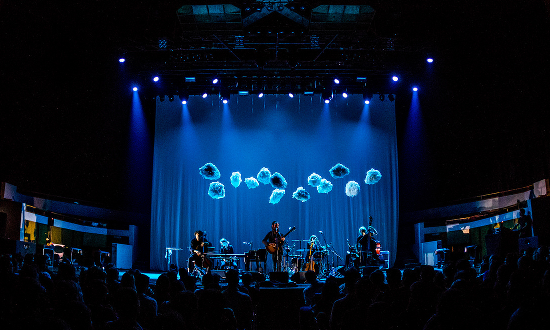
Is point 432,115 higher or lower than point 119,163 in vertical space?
higher

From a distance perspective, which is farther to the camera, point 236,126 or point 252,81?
point 236,126

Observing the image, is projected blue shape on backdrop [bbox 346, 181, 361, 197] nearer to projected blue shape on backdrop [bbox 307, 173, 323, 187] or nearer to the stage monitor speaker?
projected blue shape on backdrop [bbox 307, 173, 323, 187]

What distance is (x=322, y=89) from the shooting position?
55.9 feet

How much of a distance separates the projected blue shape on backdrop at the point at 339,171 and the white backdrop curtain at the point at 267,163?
58 centimetres

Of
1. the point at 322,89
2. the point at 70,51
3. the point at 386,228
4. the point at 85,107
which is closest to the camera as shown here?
the point at 70,51

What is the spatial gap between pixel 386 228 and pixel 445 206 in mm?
2651

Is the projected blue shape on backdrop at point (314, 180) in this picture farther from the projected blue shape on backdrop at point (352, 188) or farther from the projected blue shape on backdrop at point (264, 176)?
the projected blue shape on backdrop at point (264, 176)

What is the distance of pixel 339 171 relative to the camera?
1900cm

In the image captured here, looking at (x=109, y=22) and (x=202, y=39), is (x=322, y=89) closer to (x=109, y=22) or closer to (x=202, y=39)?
(x=202, y=39)

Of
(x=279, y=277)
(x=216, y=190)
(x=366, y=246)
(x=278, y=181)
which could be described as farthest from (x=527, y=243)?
(x=216, y=190)

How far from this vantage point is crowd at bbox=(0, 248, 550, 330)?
330cm

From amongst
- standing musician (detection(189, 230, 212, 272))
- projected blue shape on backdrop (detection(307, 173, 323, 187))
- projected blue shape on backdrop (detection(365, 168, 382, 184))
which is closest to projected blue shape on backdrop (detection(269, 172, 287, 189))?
projected blue shape on backdrop (detection(307, 173, 323, 187))

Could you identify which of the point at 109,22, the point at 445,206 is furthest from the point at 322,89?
the point at 109,22

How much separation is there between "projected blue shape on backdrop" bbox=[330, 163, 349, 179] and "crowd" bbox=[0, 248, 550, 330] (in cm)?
1270
